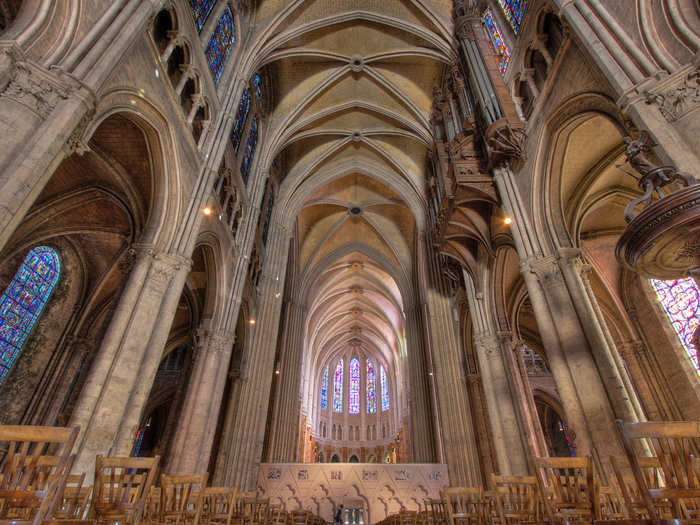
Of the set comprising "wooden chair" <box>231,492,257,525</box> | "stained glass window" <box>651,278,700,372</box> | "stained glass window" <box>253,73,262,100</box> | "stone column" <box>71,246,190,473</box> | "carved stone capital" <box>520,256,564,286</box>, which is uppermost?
"stained glass window" <box>253,73,262,100</box>

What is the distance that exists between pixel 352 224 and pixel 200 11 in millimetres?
14465

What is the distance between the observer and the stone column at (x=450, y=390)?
13.4 m

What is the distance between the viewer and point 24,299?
12.7 metres

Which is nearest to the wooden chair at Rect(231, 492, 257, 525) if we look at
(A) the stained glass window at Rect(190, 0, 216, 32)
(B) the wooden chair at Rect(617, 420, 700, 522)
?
(B) the wooden chair at Rect(617, 420, 700, 522)

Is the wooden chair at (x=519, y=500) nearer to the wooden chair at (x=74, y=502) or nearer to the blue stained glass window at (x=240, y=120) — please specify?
the wooden chair at (x=74, y=502)

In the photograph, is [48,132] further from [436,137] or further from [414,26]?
[414,26]

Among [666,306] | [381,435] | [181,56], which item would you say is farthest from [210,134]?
[381,435]

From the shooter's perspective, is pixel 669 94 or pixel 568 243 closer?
pixel 669 94

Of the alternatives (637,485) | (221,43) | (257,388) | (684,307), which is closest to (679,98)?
(637,485)

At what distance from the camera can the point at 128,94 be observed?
22.0ft

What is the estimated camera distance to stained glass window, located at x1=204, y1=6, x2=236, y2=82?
11.0 metres

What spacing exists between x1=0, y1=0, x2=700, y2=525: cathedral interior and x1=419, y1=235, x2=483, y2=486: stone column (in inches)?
4.4

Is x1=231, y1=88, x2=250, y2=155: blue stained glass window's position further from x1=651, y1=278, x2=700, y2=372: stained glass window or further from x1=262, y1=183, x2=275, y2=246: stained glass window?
x1=651, y1=278, x2=700, y2=372: stained glass window

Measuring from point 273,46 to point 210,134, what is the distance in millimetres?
5797
